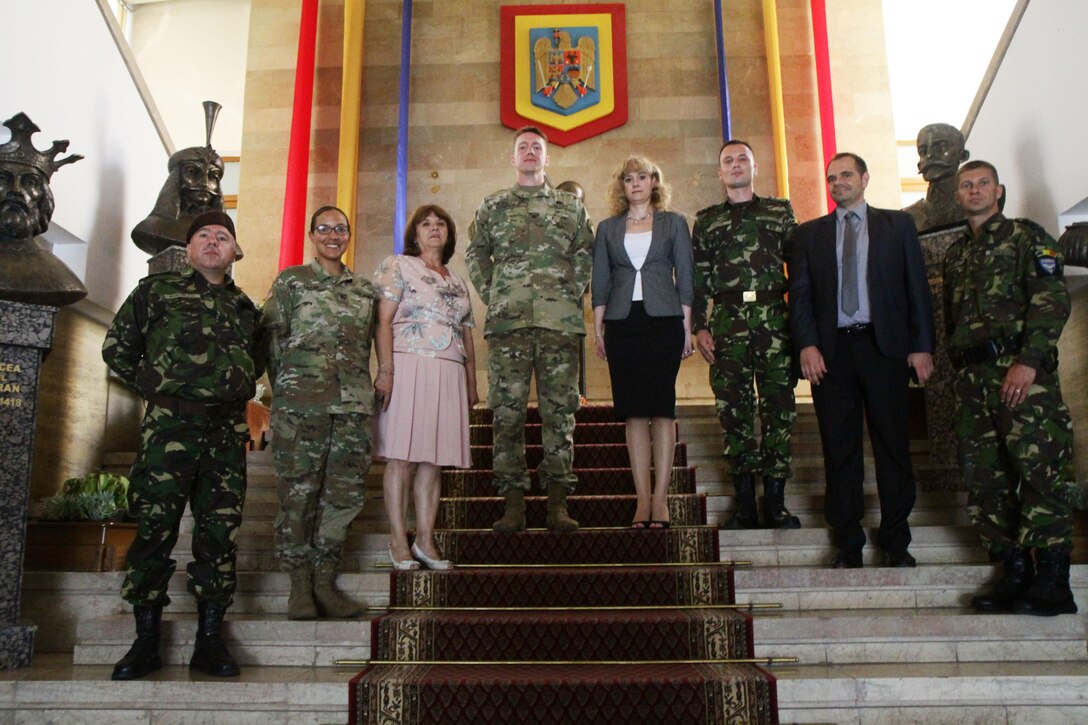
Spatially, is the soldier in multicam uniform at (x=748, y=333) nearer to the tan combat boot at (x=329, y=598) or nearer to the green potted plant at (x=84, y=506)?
the tan combat boot at (x=329, y=598)

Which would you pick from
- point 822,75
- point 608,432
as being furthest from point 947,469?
point 822,75

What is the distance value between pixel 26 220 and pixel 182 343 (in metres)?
1.66

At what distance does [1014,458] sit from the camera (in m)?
3.20

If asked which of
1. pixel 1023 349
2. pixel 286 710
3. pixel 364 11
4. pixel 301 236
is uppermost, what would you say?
pixel 364 11

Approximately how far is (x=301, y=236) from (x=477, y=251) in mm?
3628

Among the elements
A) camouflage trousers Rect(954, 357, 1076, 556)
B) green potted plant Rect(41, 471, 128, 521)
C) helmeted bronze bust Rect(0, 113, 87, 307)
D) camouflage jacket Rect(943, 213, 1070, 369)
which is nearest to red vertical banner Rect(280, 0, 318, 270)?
helmeted bronze bust Rect(0, 113, 87, 307)

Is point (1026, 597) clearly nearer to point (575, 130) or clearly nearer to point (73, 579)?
point (73, 579)

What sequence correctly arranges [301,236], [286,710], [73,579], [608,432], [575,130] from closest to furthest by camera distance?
[286,710] → [73,579] → [608,432] → [301,236] → [575,130]

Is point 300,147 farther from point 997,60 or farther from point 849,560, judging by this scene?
point 849,560

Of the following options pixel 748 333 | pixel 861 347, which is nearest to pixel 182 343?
pixel 748 333

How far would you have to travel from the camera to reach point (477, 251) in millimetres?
3844

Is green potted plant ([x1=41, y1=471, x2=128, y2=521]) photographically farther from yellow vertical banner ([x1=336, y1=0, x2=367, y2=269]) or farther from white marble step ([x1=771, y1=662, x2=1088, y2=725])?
yellow vertical banner ([x1=336, y1=0, x2=367, y2=269])

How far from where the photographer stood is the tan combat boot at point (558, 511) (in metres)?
3.59

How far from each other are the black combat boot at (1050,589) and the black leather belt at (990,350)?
69 centimetres
